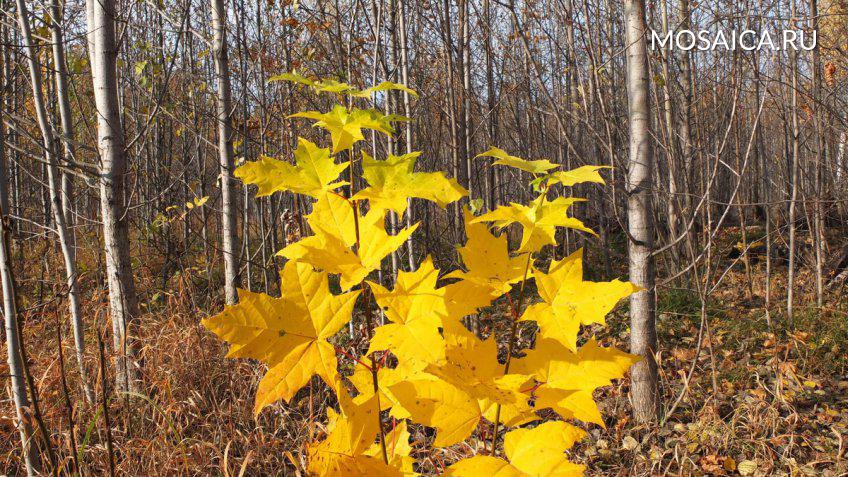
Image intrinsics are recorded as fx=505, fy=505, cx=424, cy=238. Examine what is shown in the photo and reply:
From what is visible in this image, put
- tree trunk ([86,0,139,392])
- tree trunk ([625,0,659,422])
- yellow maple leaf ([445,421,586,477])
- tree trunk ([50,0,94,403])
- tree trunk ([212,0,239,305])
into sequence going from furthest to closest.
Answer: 1. tree trunk ([212,0,239,305])
2. tree trunk ([50,0,94,403])
3. tree trunk ([86,0,139,392])
4. tree trunk ([625,0,659,422])
5. yellow maple leaf ([445,421,586,477])

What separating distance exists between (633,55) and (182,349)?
3.11 meters

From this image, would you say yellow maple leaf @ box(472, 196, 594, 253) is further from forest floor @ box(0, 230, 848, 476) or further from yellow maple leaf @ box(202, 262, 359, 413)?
forest floor @ box(0, 230, 848, 476)

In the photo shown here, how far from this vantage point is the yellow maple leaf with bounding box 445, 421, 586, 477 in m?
0.51

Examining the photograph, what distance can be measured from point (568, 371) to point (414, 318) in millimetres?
181

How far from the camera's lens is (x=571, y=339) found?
535 mm

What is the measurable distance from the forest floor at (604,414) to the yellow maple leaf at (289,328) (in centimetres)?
137

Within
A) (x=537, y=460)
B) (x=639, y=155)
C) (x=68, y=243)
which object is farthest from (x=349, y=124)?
(x=68, y=243)

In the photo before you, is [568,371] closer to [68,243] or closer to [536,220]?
[536,220]

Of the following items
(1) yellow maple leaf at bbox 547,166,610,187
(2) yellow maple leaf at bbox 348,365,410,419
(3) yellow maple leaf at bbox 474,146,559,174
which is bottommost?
(2) yellow maple leaf at bbox 348,365,410,419

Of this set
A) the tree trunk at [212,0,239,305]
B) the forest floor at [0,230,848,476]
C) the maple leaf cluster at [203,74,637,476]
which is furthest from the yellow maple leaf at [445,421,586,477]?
the tree trunk at [212,0,239,305]

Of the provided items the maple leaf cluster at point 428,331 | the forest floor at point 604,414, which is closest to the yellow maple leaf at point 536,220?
the maple leaf cluster at point 428,331

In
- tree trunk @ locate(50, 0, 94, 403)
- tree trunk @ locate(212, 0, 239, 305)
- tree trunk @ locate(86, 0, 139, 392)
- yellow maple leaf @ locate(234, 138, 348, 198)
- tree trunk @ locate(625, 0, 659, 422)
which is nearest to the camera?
yellow maple leaf @ locate(234, 138, 348, 198)

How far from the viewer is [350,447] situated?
0.57 metres

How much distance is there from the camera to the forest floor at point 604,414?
230 cm
